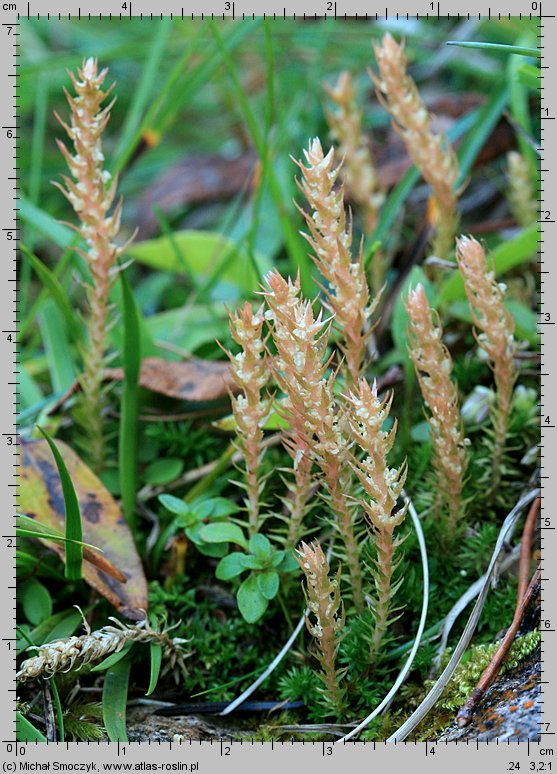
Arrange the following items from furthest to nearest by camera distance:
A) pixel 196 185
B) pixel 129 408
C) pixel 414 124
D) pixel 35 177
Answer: pixel 196 185 < pixel 35 177 < pixel 414 124 < pixel 129 408

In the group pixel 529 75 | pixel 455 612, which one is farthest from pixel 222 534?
pixel 529 75

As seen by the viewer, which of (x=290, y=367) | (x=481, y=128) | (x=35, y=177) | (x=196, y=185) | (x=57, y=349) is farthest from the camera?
(x=196, y=185)

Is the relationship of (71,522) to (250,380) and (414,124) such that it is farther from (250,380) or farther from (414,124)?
(414,124)

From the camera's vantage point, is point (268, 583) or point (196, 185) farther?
point (196, 185)

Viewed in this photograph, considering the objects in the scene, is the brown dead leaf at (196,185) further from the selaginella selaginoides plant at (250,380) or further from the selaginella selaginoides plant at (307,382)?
the selaginella selaginoides plant at (307,382)

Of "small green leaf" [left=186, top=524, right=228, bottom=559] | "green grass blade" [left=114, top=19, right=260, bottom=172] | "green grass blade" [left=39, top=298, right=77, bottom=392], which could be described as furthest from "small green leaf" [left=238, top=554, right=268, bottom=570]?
"green grass blade" [left=114, top=19, right=260, bottom=172]

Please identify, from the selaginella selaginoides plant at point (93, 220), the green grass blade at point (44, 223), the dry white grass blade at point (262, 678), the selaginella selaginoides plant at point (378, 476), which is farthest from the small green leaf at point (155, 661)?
the green grass blade at point (44, 223)

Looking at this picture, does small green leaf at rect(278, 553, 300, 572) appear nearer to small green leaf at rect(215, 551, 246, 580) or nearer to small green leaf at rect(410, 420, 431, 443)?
small green leaf at rect(215, 551, 246, 580)
